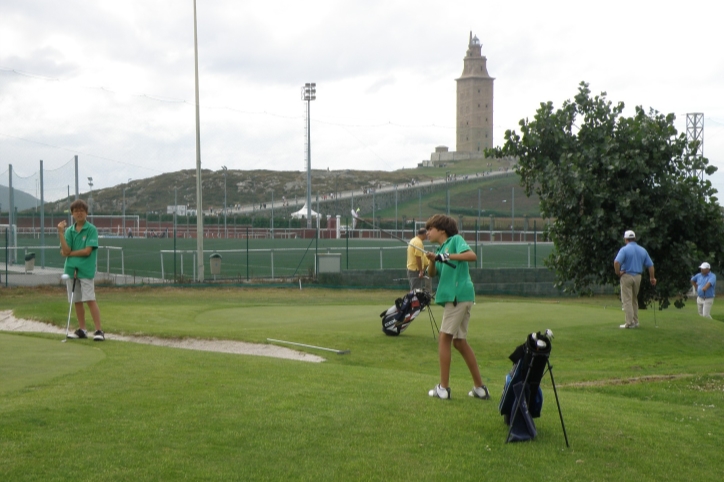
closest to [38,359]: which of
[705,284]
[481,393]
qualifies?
[481,393]

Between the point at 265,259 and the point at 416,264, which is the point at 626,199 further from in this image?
the point at 265,259

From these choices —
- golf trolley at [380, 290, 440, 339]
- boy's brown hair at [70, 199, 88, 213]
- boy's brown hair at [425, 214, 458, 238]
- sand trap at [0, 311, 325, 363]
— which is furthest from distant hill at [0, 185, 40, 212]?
boy's brown hair at [425, 214, 458, 238]

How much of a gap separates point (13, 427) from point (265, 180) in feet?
520

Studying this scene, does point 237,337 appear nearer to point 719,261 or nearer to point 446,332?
point 446,332

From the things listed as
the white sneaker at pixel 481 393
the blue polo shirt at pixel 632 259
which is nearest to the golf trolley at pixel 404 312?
the blue polo shirt at pixel 632 259

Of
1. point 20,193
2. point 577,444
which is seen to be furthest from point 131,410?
point 20,193

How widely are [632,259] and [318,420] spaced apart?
10894mm

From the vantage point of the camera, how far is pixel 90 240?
466 inches

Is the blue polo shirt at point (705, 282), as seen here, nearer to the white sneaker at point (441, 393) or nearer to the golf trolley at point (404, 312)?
the golf trolley at point (404, 312)

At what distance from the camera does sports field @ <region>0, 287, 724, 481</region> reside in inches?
222

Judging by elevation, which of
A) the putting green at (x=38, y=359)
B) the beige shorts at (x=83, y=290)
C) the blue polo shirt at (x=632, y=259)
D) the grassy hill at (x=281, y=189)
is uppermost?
the grassy hill at (x=281, y=189)

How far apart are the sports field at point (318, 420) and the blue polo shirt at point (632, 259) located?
3.27 metres

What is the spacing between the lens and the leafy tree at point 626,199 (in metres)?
17.9

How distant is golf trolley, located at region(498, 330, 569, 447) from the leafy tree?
11610 millimetres
